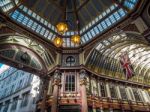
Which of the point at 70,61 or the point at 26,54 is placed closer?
the point at 70,61

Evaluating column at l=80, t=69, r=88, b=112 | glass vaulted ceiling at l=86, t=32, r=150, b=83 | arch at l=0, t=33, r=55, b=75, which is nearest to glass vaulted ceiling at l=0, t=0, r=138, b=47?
arch at l=0, t=33, r=55, b=75

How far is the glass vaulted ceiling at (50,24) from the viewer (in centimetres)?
1745

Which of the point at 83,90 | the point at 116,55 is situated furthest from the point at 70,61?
the point at 116,55

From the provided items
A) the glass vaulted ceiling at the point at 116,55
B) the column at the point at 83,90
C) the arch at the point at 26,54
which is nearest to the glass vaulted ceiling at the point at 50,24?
the arch at the point at 26,54

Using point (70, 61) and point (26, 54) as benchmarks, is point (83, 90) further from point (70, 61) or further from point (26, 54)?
point (26, 54)

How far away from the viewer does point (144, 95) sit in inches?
1059

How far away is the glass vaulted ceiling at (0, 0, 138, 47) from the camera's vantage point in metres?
17.5

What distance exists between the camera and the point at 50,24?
74.8 ft

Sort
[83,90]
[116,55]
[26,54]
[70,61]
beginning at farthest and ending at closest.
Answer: [116,55]
[26,54]
[70,61]
[83,90]

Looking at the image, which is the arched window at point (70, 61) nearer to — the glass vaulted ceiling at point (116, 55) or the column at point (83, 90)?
the glass vaulted ceiling at point (116, 55)

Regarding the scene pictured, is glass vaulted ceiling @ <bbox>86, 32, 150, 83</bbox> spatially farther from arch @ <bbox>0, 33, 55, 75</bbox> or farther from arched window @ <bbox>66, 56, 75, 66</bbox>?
arch @ <bbox>0, 33, 55, 75</bbox>

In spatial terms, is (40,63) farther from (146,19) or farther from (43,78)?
(146,19)

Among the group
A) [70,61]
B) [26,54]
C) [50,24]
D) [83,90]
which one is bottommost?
[83,90]

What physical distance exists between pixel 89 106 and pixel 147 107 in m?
13.0
